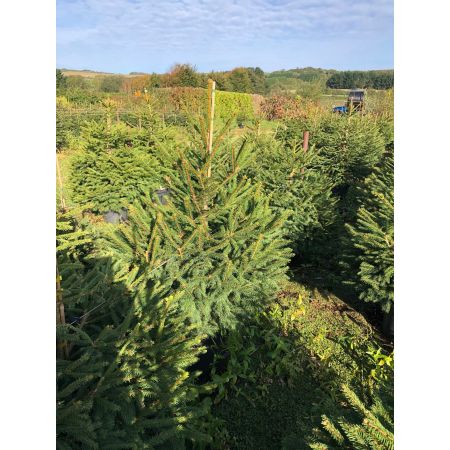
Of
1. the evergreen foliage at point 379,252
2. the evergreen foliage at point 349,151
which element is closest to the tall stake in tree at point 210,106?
the evergreen foliage at point 379,252

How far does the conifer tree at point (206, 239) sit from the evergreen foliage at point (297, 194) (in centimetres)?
235

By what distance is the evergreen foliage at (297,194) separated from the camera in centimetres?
632

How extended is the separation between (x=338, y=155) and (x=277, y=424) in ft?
25.5

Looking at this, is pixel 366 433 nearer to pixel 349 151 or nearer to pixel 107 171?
pixel 107 171

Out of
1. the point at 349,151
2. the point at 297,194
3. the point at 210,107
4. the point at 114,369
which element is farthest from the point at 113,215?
the point at 114,369

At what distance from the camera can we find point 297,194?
6523mm

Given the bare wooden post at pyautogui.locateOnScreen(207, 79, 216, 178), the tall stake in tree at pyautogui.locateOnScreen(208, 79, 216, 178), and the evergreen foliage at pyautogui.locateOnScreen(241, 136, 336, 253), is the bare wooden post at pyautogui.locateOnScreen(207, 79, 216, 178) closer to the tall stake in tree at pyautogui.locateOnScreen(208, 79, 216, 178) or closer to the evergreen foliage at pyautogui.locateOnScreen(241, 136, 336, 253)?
the tall stake in tree at pyautogui.locateOnScreen(208, 79, 216, 178)

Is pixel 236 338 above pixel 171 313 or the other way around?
the other way around

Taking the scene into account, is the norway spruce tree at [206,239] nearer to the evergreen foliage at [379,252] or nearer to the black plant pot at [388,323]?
the evergreen foliage at [379,252]
